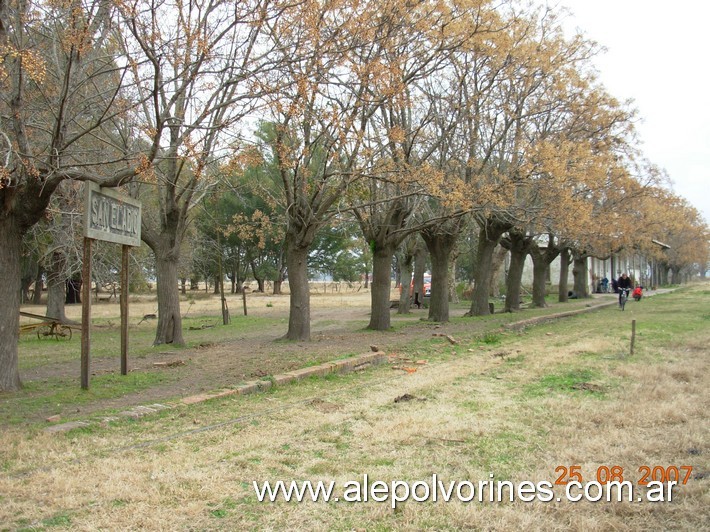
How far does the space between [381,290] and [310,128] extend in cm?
667

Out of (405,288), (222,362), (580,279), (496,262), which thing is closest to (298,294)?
(222,362)

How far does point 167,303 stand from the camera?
48.6ft

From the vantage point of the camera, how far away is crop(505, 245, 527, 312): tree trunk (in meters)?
28.2

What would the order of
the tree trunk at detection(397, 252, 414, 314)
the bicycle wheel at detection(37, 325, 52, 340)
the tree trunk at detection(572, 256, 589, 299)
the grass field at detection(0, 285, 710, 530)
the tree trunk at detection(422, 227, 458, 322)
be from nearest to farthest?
the grass field at detection(0, 285, 710, 530)
the bicycle wheel at detection(37, 325, 52, 340)
the tree trunk at detection(422, 227, 458, 322)
the tree trunk at detection(397, 252, 414, 314)
the tree trunk at detection(572, 256, 589, 299)

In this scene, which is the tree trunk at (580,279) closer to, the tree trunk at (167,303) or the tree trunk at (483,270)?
the tree trunk at (483,270)

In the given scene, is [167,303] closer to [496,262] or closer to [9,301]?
[9,301]

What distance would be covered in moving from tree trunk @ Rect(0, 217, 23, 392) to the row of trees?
0.03m

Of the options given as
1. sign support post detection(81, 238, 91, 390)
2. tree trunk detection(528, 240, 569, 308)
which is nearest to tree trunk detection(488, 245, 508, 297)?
tree trunk detection(528, 240, 569, 308)

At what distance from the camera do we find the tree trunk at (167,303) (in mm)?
14656

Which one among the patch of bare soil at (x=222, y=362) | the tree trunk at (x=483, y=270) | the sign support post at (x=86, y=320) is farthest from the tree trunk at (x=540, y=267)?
the sign support post at (x=86, y=320)

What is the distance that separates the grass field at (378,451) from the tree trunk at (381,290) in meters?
9.56

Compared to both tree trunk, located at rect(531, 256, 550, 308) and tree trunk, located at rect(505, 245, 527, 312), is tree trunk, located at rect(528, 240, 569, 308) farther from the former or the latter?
tree trunk, located at rect(505, 245, 527, 312)

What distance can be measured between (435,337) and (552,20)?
10.9m

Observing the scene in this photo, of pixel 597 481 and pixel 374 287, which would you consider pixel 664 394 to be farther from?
pixel 374 287
